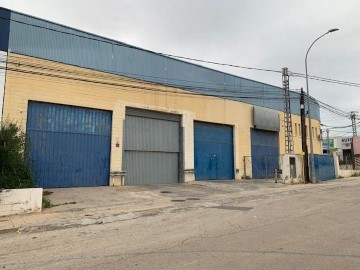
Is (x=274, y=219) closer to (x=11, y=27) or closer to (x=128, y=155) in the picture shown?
(x=128, y=155)

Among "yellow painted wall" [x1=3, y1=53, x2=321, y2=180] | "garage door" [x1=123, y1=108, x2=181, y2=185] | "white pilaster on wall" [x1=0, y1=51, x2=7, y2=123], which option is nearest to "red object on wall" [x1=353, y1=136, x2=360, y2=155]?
"yellow painted wall" [x1=3, y1=53, x2=321, y2=180]

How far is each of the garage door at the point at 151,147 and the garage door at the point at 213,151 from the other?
2.11m

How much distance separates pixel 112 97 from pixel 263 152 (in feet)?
55.0

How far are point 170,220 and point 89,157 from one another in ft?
34.4

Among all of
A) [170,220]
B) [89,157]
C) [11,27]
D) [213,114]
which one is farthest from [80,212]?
[213,114]

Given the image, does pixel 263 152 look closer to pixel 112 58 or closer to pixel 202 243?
pixel 112 58

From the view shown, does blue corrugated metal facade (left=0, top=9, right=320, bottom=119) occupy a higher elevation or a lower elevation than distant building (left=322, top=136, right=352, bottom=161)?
higher

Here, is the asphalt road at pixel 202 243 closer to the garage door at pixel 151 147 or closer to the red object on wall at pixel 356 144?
the garage door at pixel 151 147

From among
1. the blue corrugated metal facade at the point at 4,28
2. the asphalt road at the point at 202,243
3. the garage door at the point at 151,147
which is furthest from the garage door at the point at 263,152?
the blue corrugated metal facade at the point at 4,28

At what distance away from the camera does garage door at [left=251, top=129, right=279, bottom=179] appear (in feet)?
100

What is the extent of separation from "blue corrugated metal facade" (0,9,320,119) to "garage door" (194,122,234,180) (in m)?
2.87

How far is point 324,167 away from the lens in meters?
30.6

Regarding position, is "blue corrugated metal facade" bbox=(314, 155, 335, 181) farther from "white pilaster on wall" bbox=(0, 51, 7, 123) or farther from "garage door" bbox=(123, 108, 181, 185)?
"white pilaster on wall" bbox=(0, 51, 7, 123)

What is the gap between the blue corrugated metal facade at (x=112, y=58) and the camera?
17.5 m
